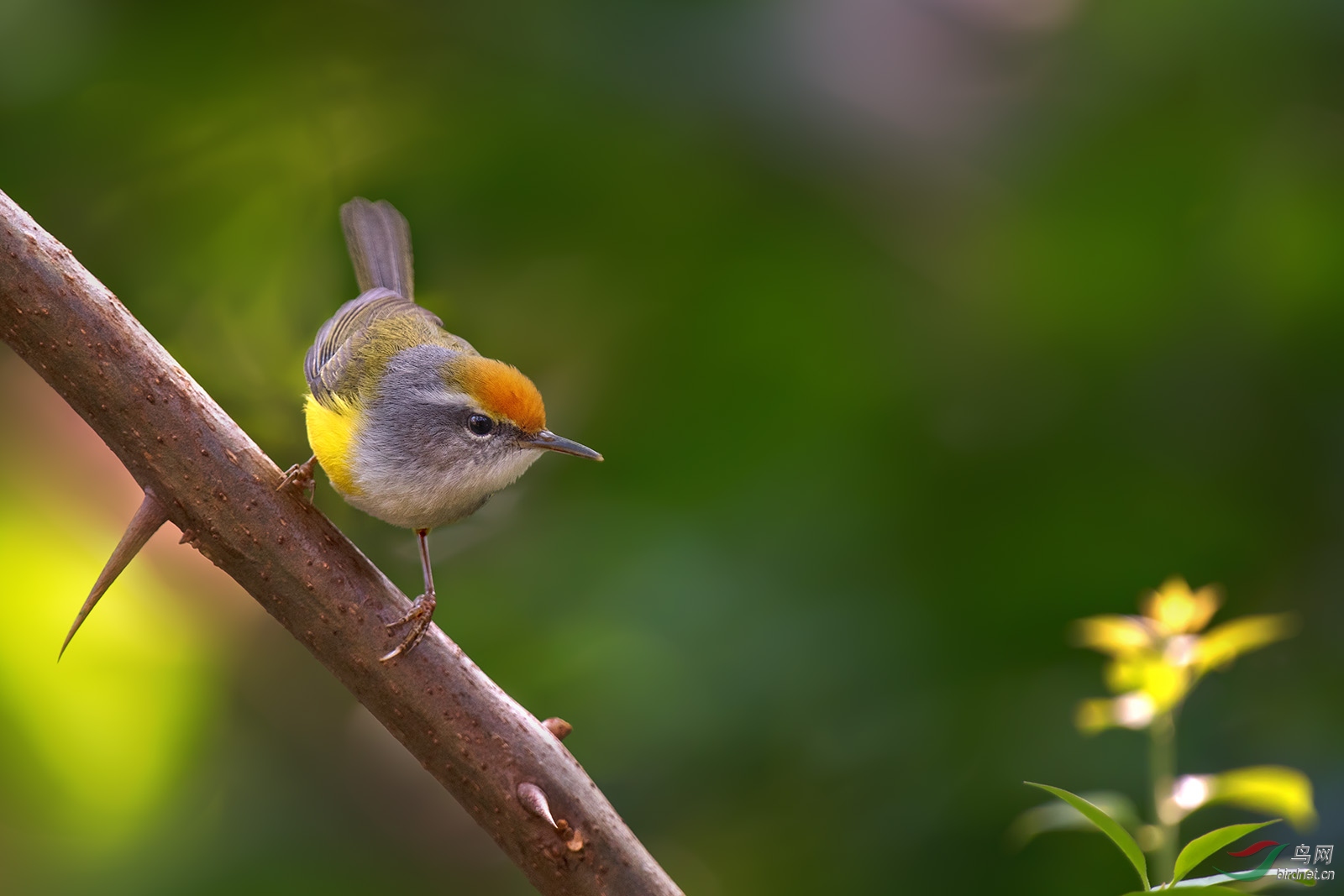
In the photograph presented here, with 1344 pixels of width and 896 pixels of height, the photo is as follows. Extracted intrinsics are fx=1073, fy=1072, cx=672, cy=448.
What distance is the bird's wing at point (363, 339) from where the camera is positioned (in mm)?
1994

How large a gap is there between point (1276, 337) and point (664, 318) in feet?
5.57

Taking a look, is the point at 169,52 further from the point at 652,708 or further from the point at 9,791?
the point at 652,708

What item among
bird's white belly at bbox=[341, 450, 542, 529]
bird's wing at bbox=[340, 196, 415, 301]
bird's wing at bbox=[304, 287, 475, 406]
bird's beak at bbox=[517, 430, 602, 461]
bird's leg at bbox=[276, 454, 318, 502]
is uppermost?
bird's wing at bbox=[340, 196, 415, 301]

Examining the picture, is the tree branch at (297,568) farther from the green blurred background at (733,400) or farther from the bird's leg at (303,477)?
the green blurred background at (733,400)

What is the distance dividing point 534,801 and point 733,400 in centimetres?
197

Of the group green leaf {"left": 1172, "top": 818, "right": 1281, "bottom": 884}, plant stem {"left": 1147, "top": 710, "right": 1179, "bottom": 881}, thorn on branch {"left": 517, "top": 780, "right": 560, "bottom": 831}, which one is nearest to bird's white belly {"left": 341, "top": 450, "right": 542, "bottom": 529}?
thorn on branch {"left": 517, "top": 780, "right": 560, "bottom": 831}

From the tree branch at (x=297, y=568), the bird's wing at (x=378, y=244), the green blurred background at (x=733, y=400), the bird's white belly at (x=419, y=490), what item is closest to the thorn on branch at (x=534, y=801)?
the tree branch at (x=297, y=568)

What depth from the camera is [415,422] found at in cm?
190

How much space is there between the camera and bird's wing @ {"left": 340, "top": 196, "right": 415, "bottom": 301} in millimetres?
2359

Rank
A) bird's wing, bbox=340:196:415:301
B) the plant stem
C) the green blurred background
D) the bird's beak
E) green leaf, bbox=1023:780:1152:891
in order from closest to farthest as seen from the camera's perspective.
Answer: green leaf, bbox=1023:780:1152:891 → the plant stem → the bird's beak → bird's wing, bbox=340:196:415:301 → the green blurred background

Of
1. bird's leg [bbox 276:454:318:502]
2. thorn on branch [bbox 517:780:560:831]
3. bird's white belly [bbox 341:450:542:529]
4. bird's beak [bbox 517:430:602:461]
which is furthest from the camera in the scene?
bird's beak [bbox 517:430:602:461]

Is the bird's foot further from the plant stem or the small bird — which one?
the plant stem

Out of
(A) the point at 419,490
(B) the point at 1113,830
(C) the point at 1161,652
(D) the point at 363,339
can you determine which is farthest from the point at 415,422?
(B) the point at 1113,830

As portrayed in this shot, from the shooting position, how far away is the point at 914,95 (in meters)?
3.34
